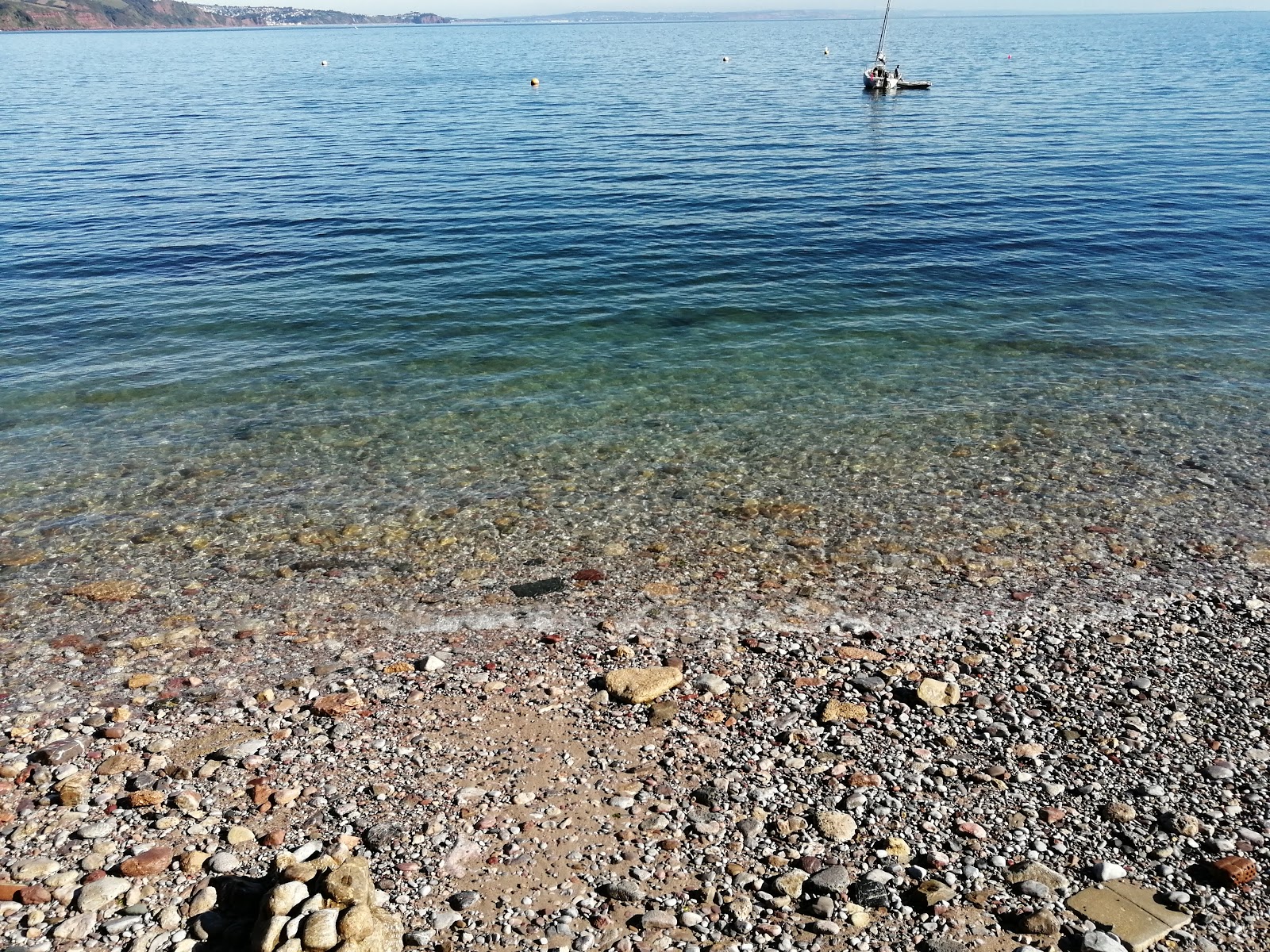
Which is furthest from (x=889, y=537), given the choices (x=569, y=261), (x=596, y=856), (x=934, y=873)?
(x=569, y=261)

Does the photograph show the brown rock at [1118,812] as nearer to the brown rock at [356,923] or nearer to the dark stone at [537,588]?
the brown rock at [356,923]

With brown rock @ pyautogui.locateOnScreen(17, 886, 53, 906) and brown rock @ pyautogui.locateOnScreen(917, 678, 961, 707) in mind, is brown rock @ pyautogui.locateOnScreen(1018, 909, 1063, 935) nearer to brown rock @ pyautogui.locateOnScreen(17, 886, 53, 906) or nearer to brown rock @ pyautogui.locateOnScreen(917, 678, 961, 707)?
brown rock @ pyautogui.locateOnScreen(917, 678, 961, 707)

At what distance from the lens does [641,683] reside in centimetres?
905

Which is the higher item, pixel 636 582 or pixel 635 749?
pixel 635 749

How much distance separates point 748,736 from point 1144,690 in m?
3.96

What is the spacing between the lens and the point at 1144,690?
349 inches

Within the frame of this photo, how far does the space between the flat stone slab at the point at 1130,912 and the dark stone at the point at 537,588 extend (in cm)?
668

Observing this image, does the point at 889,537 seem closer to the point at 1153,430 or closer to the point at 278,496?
the point at 1153,430

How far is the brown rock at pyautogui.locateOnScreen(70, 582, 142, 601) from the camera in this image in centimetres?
1138

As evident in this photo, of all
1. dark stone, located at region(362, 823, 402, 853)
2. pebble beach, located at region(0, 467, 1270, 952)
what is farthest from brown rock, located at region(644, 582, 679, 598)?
dark stone, located at region(362, 823, 402, 853)

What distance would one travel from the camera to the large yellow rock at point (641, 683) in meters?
8.88

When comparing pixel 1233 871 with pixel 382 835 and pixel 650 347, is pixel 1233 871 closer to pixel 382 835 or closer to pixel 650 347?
pixel 382 835

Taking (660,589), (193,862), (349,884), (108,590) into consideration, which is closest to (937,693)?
(660,589)

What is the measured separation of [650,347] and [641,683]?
12.9 m
